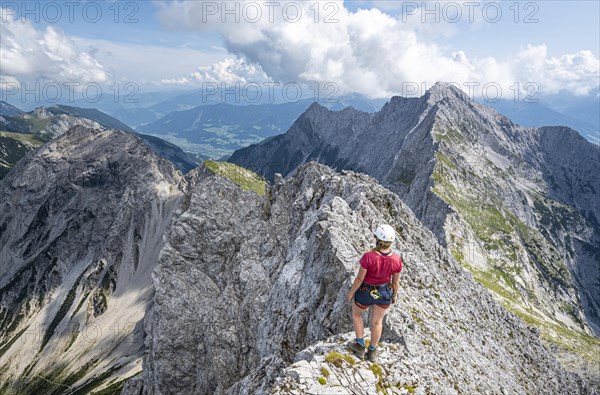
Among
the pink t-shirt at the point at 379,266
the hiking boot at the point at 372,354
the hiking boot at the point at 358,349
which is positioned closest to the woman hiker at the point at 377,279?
the pink t-shirt at the point at 379,266

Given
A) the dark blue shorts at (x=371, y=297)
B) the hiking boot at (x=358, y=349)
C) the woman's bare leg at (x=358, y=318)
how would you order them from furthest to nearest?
A: 1. the hiking boot at (x=358, y=349)
2. the woman's bare leg at (x=358, y=318)
3. the dark blue shorts at (x=371, y=297)

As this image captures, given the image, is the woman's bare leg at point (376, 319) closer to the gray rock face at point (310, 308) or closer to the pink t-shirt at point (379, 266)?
the pink t-shirt at point (379, 266)

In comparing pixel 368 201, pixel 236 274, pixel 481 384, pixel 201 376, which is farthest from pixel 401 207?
pixel 201 376

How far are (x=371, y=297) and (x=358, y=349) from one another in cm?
338

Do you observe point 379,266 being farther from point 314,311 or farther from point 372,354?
point 314,311

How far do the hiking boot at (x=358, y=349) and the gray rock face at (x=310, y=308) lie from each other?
55 centimetres

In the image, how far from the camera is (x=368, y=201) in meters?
42.1

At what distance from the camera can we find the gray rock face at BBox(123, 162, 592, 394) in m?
A: 22.1

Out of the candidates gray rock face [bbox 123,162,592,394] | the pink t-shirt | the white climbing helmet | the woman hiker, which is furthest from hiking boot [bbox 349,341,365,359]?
the white climbing helmet

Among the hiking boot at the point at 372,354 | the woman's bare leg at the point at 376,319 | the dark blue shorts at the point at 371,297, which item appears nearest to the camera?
the dark blue shorts at the point at 371,297

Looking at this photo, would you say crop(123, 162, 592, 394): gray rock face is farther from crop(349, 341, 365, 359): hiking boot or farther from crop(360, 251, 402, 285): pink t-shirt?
crop(360, 251, 402, 285): pink t-shirt

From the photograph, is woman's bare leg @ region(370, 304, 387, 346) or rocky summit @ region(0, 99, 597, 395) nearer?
woman's bare leg @ region(370, 304, 387, 346)

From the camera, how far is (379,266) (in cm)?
1603

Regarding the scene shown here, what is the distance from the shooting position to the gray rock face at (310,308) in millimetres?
22109
